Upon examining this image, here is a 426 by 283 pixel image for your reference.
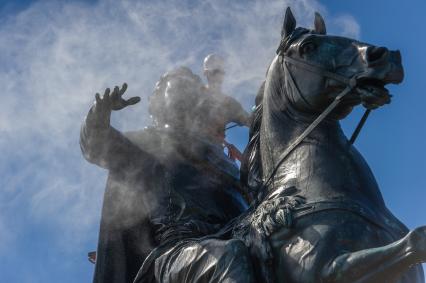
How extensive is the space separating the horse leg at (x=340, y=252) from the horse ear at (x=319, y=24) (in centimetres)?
144

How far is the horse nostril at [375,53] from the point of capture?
5223 mm

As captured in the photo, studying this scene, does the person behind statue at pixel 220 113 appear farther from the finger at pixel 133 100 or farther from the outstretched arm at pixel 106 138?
the finger at pixel 133 100

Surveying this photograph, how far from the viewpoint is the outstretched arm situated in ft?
20.7

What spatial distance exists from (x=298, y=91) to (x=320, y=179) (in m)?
0.65

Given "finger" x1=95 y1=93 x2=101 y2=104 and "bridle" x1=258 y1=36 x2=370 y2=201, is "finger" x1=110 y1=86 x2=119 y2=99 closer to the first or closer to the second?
"finger" x1=95 y1=93 x2=101 y2=104

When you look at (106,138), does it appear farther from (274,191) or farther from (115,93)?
(274,191)

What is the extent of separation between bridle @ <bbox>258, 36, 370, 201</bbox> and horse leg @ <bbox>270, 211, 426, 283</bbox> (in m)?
0.60

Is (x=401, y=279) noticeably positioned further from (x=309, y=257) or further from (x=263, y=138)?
(x=263, y=138)

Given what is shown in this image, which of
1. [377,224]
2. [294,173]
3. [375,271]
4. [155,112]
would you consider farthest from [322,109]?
[155,112]

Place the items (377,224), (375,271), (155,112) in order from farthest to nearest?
(155,112) → (377,224) → (375,271)

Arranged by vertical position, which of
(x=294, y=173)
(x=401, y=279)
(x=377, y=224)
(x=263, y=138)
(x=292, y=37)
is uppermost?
(x=292, y=37)

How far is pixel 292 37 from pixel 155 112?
1807 millimetres

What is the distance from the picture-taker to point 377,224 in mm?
5023

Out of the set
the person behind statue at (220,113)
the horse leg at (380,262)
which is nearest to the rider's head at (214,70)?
the person behind statue at (220,113)
